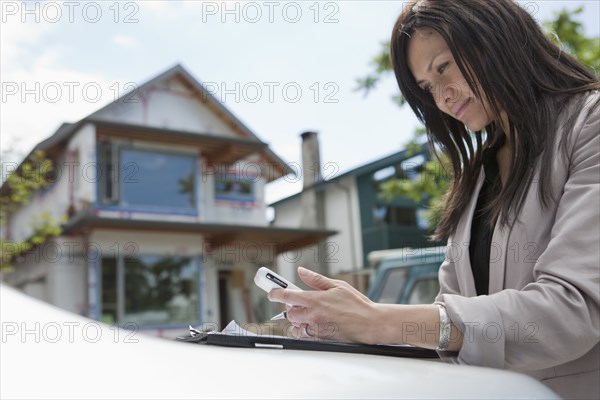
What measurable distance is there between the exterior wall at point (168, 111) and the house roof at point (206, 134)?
12 cm

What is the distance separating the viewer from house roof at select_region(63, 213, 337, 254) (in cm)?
1223

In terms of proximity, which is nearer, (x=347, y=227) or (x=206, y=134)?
(x=206, y=134)

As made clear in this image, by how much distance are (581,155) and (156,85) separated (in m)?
13.9

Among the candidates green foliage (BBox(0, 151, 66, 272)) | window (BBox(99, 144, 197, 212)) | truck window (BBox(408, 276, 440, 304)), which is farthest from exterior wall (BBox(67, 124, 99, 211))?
truck window (BBox(408, 276, 440, 304))

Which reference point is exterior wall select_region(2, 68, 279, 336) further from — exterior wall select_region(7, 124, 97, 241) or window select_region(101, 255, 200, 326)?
window select_region(101, 255, 200, 326)

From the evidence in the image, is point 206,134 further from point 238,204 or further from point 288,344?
point 288,344

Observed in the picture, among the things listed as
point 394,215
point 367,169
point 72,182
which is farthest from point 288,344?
point 394,215

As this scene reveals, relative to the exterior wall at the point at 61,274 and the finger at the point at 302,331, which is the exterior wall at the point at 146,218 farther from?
the finger at the point at 302,331

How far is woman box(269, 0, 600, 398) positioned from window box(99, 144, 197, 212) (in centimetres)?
1211

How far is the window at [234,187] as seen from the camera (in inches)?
579

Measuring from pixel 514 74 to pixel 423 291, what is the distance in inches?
185

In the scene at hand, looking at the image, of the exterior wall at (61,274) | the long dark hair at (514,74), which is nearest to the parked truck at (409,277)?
the long dark hair at (514,74)

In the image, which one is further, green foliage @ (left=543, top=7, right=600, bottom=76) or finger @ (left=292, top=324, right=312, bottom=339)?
green foliage @ (left=543, top=7, right=600, bottom=76)

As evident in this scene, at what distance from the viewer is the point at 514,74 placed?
1.23 meters
